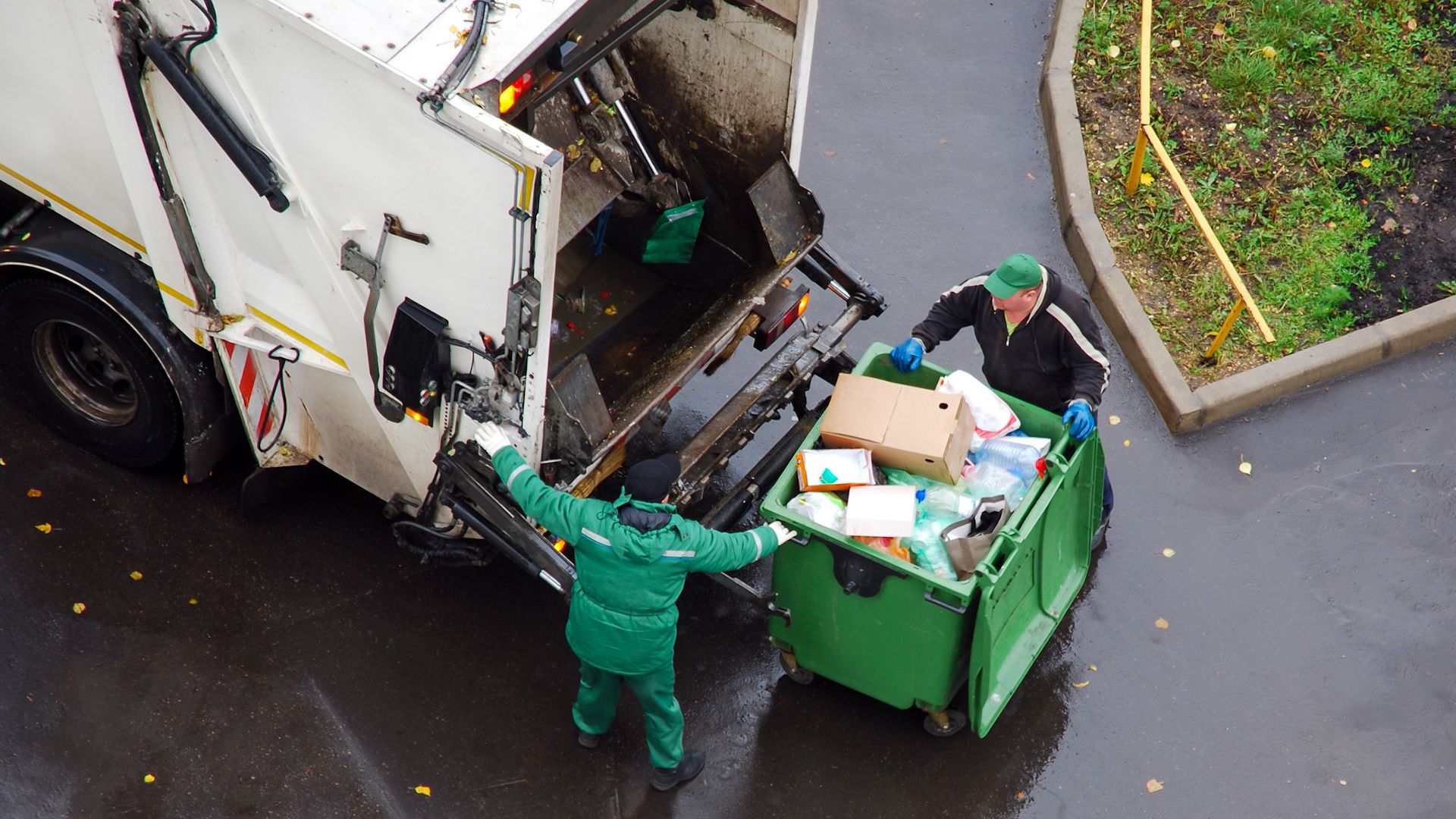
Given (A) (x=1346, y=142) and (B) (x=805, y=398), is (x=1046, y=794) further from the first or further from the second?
(A) (x=1346, y=142)

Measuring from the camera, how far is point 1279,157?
734 cm

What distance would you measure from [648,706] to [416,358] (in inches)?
54.8

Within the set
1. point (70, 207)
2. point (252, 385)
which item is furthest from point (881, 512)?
point (70, 207)

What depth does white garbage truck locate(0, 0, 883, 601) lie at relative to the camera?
3814 millimetres

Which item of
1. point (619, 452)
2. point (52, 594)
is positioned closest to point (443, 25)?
point (619, 452)

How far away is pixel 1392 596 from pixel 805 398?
254 cm

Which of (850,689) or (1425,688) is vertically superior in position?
(1425,688)

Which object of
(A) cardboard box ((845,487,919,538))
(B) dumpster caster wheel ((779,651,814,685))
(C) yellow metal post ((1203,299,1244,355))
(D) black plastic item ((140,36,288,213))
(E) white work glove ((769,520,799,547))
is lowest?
(B) dumpster caster wheel ((779,651,814,685))

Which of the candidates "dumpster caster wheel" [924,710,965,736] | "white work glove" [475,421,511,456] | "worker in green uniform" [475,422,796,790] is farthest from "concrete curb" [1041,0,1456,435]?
"white work glove" [475,421,511,456]

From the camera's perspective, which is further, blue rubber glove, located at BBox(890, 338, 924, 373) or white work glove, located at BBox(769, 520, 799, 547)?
blue rubber glove, located at BBox(890, 338, 924, 373)

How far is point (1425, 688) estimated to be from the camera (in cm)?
527

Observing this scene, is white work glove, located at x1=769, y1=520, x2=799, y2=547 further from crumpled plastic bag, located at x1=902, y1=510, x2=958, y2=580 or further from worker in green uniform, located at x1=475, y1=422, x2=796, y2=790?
crumpled plastic bag, located at x1=902, y1=510, x2=958, y2=580

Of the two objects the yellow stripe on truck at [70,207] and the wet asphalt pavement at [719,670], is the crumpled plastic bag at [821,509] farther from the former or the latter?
the yellow stripe on truck at [70,207]

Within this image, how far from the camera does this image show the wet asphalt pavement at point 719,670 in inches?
189
